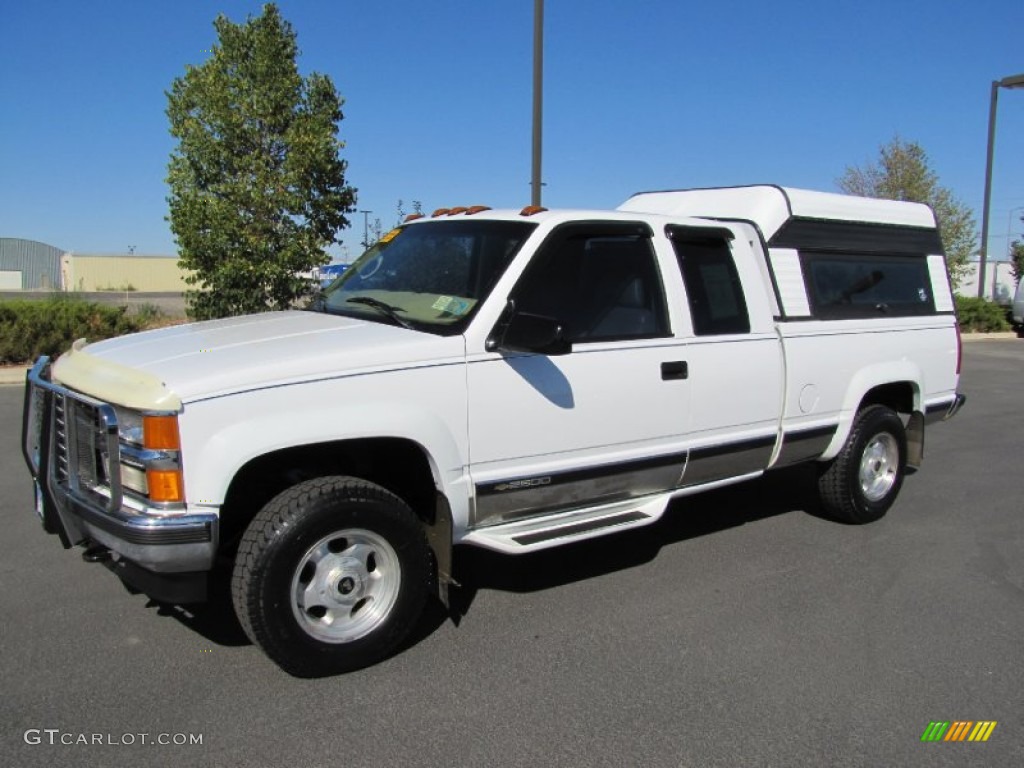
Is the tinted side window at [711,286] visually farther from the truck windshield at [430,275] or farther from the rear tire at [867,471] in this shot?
the rear tire at [867,471]

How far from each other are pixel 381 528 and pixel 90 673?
4.44 feet

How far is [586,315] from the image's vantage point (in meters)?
4.13

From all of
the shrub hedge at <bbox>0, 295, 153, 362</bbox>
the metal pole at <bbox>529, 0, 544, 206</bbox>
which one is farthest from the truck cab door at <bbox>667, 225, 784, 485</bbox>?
the shrub hedge at <bbox>0, 295, 153, 362</bbox>

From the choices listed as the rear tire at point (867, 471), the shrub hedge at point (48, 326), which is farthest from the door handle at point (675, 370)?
the shrub hedge at point (48, 326)

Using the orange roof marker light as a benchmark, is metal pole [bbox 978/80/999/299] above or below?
above

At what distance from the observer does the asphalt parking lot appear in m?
2.99

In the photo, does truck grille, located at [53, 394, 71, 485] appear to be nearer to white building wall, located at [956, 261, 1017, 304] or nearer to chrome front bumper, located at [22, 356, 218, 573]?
chrome front bumper, located at [22, 356, 218, 573]

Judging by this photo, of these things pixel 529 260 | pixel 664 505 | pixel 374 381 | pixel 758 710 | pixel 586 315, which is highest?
pixel 529 260

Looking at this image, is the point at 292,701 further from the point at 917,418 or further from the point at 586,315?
the point at 917,418

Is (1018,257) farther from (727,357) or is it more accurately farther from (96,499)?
(96,499)

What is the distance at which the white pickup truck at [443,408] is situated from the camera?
3.14 m

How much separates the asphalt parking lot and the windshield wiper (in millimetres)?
1458

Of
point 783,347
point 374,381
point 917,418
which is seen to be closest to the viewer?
point 374,381

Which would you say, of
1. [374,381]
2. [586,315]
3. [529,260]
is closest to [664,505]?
[586,315]
